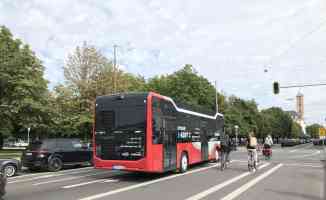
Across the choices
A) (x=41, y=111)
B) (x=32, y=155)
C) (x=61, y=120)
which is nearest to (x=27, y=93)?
(x=41, y=111)

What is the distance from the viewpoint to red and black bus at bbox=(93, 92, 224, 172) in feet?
46.5

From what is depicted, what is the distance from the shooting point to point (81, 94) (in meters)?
43.7

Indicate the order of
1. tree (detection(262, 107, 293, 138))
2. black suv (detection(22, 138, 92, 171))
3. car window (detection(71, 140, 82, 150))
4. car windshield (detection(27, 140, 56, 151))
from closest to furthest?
black suv (detection(22, 138, 92, 171))
car windshield (detection(27, 140, 56, 151))
car window (detection(71, 140, 82, 150))
tree (detection(262, 107, 293, 138))

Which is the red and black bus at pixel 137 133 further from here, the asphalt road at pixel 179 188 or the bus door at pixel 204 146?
the bus door at pixel 204 146

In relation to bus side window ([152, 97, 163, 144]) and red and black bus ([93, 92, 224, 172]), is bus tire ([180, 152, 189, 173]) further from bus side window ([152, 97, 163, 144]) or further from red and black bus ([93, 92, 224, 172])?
bus side window ([152, 97, 163, 144])

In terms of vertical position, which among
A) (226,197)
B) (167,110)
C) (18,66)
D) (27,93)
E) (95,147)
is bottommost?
(226,197)

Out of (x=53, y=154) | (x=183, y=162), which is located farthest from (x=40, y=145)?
(x=183, y=162)

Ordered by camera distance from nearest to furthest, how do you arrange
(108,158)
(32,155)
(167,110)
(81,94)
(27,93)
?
(108,158)
(167,110)
(32,155)
(27,93)
(81,94)

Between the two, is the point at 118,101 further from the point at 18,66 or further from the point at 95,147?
the point at 18,66

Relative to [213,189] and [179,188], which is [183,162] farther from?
[213,189]

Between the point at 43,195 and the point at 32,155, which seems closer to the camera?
the point at 43,195

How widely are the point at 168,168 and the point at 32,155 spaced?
742 centimetres

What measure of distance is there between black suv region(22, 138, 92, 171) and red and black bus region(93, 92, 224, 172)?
4913mm

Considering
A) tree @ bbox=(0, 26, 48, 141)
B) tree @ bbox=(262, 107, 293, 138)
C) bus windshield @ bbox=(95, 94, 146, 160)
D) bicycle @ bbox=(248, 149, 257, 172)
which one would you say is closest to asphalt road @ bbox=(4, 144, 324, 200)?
bus windshield @ bbox=(95, 94, 146, 160)
